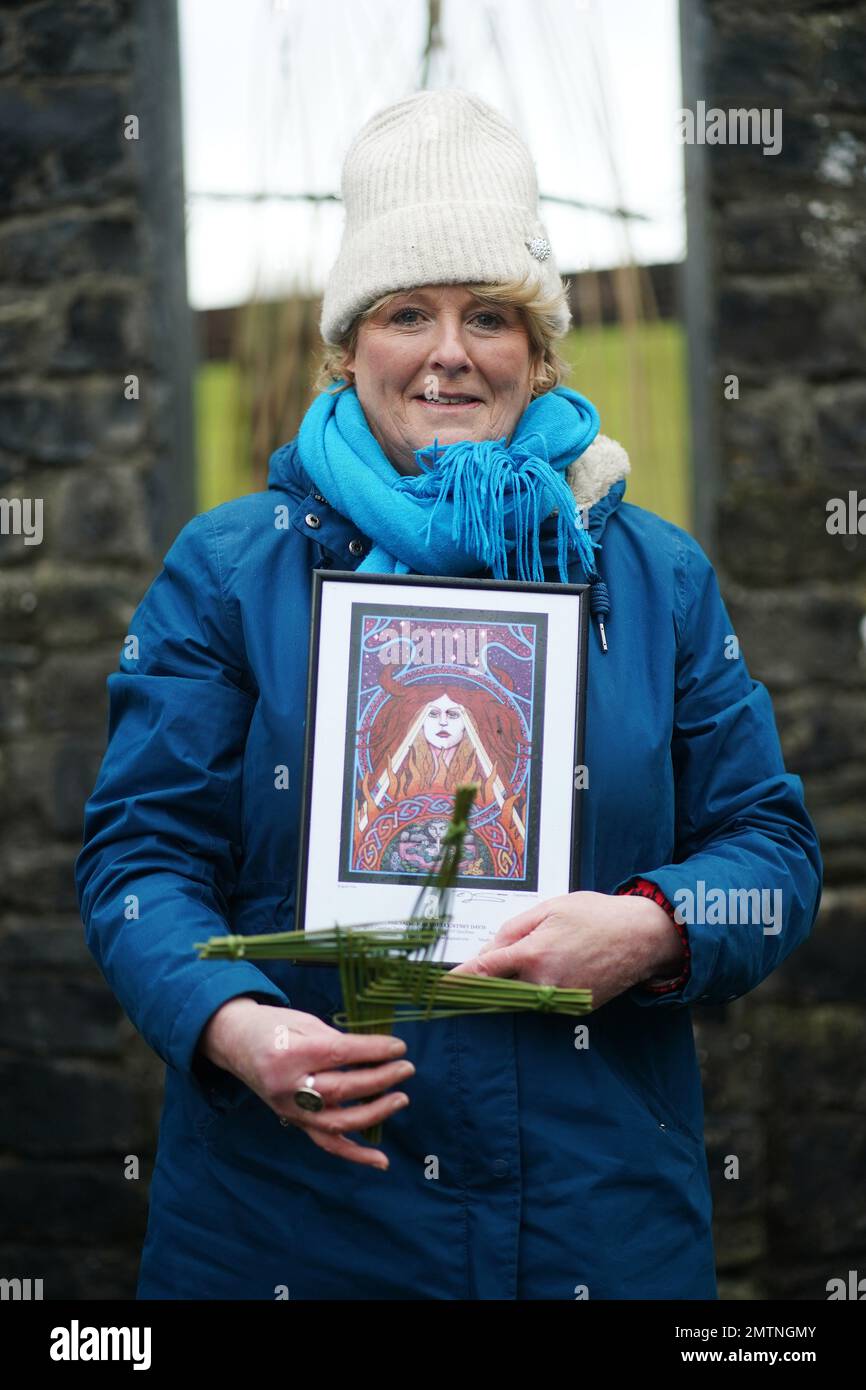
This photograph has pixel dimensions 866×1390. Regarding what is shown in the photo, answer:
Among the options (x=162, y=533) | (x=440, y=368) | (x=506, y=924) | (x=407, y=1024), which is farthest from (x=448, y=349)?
(x=162, y=533)

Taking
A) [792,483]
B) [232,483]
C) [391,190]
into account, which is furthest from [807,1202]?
[391,190]

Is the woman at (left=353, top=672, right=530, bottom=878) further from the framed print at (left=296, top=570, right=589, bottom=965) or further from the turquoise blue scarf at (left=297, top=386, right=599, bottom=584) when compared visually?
the turquoise blue scarf at (left=297, top=386, right=599, bottom=584)

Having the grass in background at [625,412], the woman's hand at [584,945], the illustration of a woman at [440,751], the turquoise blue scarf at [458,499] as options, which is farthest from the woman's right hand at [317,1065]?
the grass in background at [625,412]

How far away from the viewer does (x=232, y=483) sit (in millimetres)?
3457

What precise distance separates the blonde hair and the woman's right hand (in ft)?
2.92

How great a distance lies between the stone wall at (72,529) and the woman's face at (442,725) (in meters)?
1.74

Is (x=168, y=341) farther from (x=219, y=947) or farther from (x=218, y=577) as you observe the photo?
(x=219, y=947)

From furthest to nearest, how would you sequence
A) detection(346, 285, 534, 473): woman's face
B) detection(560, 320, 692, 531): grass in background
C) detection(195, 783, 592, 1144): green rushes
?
1. detection(560, 320, 692, 531): grass in background
2. detection(346, 285, 534, 473): woman's face
3. detection(195, 783, 592, 1144): green rushes

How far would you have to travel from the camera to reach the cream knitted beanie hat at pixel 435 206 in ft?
5.99

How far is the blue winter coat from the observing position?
5.50 feet

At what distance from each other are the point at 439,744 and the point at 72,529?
1870mm

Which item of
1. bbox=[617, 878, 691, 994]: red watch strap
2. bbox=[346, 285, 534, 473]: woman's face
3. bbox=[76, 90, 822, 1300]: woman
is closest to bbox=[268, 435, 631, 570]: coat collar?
bbox=[76, 90, 822, 1300]: woman

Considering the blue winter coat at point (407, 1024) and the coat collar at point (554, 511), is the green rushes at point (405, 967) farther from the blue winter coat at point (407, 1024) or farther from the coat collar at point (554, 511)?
the coat collar at point (554, 511)

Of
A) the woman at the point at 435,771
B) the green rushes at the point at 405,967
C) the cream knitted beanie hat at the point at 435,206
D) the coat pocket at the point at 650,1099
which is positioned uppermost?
the cream knitted beanie hat at the point at 435,206
